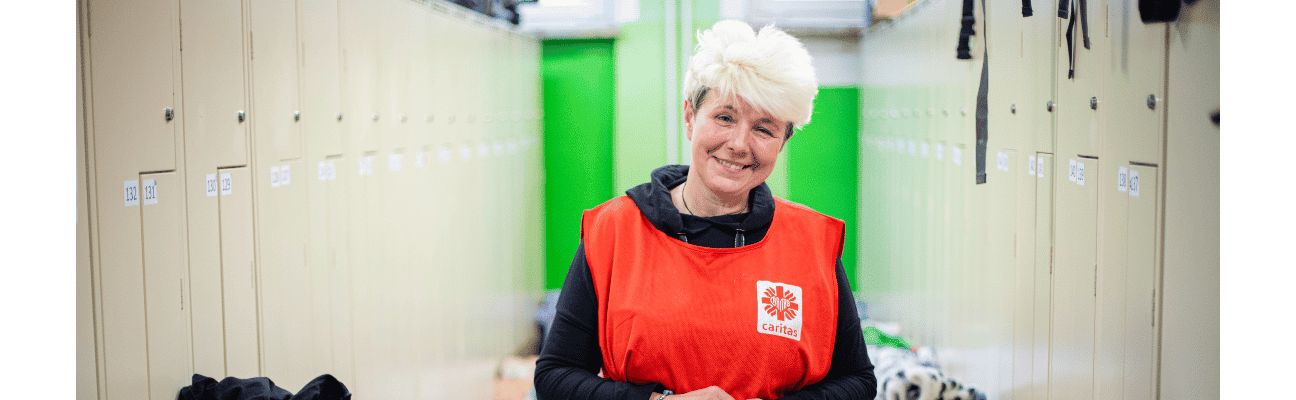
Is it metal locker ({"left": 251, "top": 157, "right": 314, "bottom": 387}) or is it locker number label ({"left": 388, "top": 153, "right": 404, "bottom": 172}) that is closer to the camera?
metal locker ({"left": 251, "top": 157, "right": 314, "bottom": 387})

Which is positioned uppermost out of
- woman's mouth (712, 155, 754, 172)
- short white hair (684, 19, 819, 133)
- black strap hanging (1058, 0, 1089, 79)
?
black strap hanging (1058, 0, 1089, 79)

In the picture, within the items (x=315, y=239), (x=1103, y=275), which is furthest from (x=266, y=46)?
(x=1103, y=275)

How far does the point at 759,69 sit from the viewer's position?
1244 millimetres

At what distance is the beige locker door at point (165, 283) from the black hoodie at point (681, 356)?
0.86 meters

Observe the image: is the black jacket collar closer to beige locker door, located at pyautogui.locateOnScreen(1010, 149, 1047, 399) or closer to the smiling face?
the smiling face

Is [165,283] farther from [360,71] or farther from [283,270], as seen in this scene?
[360,71]

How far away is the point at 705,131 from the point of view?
1.27 metres

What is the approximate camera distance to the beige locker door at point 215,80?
5.83 ft

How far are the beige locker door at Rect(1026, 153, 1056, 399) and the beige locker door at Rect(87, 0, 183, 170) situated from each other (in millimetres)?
2153

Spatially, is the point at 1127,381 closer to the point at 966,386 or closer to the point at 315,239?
the point at 966,386

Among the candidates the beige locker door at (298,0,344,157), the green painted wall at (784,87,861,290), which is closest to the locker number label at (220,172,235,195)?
the beige locker door at (298,0,344,157)

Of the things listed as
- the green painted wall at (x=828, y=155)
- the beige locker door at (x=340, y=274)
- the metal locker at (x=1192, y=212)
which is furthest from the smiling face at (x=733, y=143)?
the green painted wall at (x=828, y=155)

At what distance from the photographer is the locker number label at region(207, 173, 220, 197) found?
6.11 feet

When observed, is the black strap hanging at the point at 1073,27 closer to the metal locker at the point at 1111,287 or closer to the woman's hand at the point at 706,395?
the metal locker at the point at 1111,287
